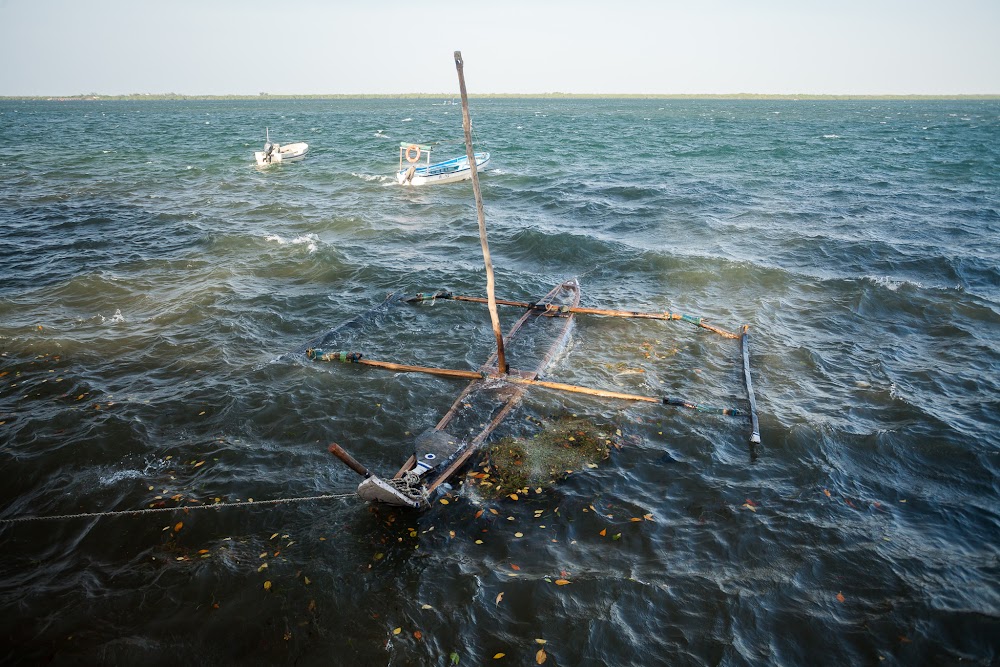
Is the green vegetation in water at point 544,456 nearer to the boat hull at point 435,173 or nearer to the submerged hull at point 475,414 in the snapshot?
the submerged hull at point 475,414

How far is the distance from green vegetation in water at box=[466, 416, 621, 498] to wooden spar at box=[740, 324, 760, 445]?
7.77ft

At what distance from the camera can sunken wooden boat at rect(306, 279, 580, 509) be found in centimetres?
800

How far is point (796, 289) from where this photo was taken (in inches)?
702

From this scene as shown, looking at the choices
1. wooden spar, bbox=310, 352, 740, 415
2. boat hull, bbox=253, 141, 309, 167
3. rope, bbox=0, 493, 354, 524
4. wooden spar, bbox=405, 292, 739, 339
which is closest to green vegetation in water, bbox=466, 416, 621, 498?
wooden spar, bbox=310, 352, 740, 415

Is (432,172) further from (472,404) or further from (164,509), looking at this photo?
(164,509)

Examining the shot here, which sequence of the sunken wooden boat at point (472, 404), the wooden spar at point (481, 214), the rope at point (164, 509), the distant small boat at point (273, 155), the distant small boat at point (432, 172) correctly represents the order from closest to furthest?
the rope at point (164, 509)
the sunken wooden boat at point (472, 404)
the wooden spar at point (481, 214)
the distant small boat at point (432, 172)
the distant small boat at point (273, 155)

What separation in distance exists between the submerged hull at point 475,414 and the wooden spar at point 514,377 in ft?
0.27

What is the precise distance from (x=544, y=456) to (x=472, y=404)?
6.47ft

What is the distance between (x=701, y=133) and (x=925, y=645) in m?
75.5

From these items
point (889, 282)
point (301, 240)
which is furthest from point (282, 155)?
point (889, 282)

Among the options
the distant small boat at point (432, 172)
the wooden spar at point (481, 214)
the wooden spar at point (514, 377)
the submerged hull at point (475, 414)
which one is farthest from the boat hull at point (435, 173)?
the wooden spar at point (481, 214)

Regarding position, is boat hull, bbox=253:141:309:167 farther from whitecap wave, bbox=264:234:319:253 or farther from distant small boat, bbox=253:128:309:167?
whitecap wave, bbox=264:234:319:253

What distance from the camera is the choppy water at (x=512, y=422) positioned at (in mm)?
6727

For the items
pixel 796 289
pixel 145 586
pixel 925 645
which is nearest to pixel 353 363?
pixel 145 586
